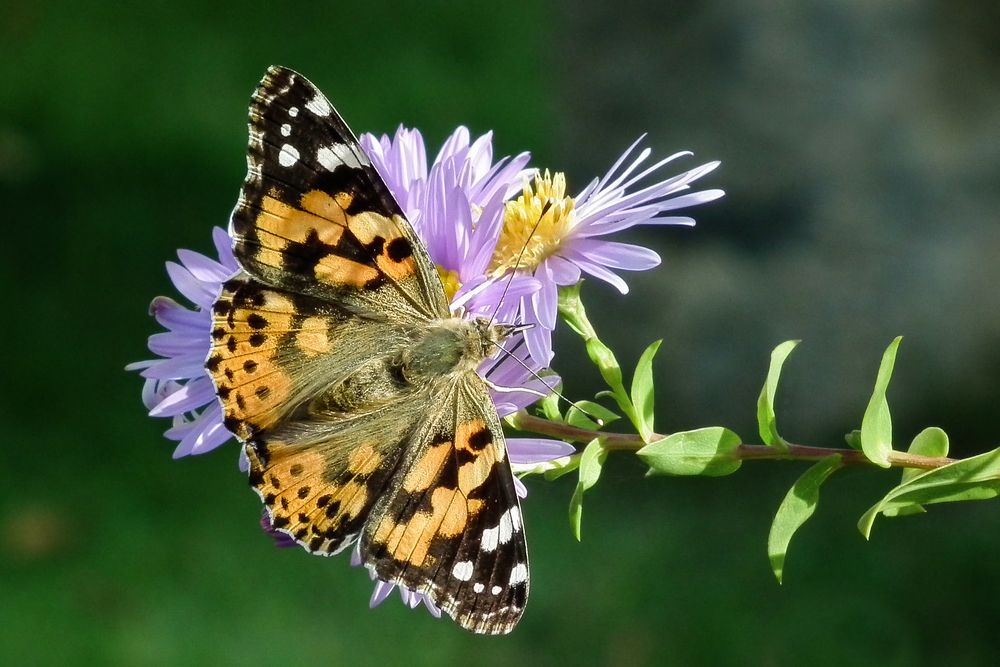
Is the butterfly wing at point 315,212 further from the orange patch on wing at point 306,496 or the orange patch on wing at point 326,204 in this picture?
the orange patch on wing at point 306,496

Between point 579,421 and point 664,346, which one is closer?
point 579,421

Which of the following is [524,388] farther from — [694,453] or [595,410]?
[694,453]

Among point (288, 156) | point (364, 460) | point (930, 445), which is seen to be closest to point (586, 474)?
point (364, 460)

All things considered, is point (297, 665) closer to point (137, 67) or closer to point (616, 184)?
point (616, 184)

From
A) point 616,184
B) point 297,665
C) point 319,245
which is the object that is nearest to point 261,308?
point 319,245

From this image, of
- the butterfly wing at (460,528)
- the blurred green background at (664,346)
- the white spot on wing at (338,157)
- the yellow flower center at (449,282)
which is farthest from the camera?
the blurred green background at (664,346)

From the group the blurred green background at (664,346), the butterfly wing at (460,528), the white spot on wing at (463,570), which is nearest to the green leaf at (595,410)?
the butterfly wing at (460,528)
